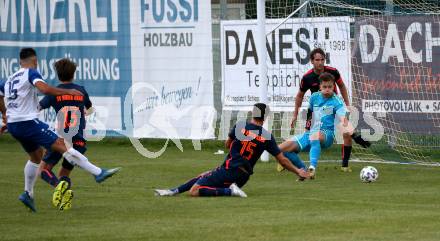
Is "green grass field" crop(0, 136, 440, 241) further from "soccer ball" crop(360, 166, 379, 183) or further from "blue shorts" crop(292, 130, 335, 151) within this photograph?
"blue shorts" crop(292, 130, 335, 151)

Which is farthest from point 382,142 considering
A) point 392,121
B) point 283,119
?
point 283,119

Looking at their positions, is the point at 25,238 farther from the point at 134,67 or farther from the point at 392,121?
the point at 134,67

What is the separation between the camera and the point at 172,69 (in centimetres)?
2138

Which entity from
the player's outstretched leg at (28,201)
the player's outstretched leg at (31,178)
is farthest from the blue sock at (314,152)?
the player's outstretched leg at (28,201)

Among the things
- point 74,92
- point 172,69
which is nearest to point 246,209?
point 74,92

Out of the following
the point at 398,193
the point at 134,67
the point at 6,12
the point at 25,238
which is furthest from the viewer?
the point at 6,12

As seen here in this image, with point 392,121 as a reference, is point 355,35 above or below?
above

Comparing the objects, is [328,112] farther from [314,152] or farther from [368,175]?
[368,175]

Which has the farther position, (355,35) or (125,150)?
(125,150)

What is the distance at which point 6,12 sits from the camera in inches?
958

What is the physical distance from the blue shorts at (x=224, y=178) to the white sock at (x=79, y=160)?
166 centimetres

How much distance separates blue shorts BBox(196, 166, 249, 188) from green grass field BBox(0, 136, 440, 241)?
328mm

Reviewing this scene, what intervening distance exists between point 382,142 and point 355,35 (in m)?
2.11

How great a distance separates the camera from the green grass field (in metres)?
10.1
